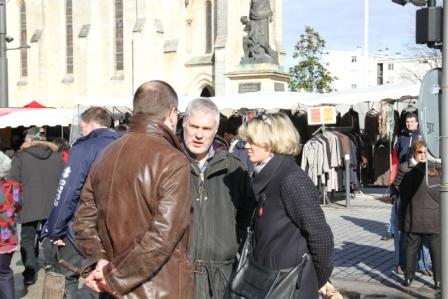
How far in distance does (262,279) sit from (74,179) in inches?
85.0

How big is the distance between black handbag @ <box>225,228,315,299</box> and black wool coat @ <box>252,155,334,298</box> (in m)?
0.04

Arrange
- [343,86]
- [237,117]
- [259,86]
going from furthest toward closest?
[343,86], [259,86], [237,117]

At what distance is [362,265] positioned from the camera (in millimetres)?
9047

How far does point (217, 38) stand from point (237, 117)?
61.6 ft

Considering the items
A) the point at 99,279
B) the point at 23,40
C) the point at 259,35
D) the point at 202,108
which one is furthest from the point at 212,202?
the point at 23,40

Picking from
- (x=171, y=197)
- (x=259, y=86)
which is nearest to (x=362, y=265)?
(x=171, y=197)

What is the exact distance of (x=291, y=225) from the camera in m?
3.64

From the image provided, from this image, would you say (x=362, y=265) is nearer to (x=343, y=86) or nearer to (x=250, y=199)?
(x=250, y=199)

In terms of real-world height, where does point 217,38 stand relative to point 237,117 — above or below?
above

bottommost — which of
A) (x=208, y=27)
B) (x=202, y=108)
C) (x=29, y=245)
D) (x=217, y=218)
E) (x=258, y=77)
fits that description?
(x=29, y=245)

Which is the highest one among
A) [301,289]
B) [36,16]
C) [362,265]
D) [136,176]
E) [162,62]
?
[36,16]

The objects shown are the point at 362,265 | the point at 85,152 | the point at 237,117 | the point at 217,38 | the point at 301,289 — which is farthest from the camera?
the point at 217,38

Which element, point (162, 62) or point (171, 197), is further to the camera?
point (162, 62)

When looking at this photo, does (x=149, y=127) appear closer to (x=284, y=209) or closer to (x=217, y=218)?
(x=284, y=209)
